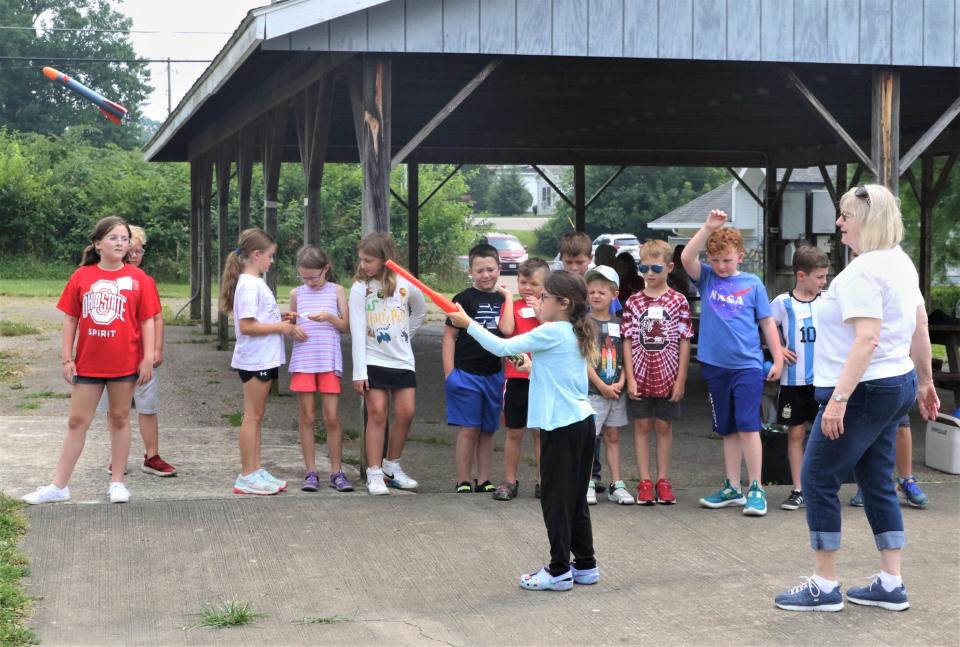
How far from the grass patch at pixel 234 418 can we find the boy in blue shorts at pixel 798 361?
186 inches

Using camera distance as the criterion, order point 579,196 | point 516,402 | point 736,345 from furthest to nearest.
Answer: point 579,196
point 516,402
point 736,345

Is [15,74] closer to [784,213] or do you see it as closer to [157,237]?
[157,237]

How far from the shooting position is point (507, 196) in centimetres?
9531

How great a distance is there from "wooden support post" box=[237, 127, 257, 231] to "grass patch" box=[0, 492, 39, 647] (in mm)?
8705

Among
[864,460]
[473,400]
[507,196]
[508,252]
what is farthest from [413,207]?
[507,196]

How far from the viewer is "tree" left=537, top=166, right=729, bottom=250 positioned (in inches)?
2516

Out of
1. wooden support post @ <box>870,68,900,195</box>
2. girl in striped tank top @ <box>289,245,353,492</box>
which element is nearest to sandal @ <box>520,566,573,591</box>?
girl in striped tank top @ <box>289,245,353,492</box>

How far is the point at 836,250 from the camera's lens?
21.7m

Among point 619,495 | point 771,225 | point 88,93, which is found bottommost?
point 619,495

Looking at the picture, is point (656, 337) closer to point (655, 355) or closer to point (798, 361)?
point (655, 355)

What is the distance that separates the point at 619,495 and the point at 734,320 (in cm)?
119

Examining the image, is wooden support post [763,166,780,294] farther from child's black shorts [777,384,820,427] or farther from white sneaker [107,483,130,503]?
white sneaker [107,483,130,503]

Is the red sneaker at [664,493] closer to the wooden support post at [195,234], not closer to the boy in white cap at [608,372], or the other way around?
the boy in white cap at [608,372]

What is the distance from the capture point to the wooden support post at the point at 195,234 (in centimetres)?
1997
